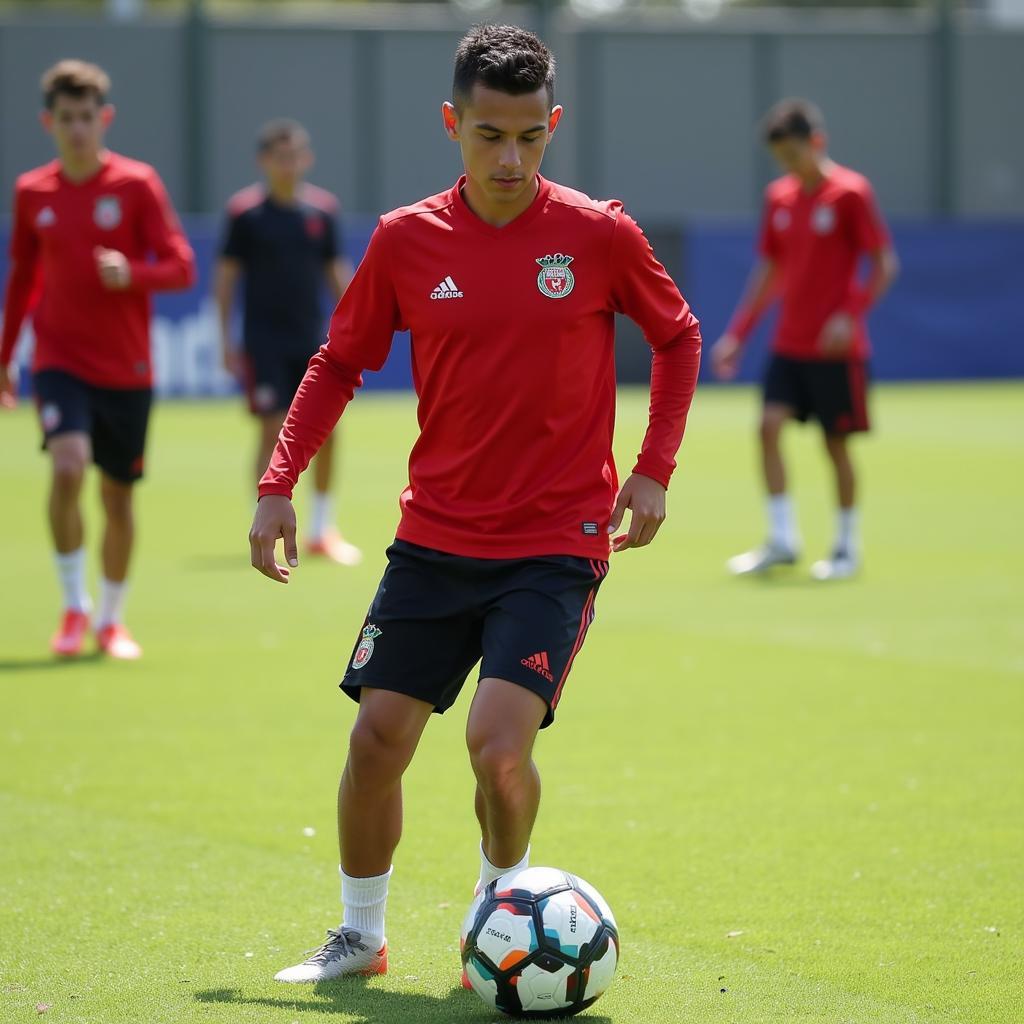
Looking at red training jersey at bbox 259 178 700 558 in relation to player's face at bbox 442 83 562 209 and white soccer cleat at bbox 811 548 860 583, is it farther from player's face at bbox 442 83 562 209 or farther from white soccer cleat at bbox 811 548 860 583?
white soccer cleat at bbox 811 548 860 583

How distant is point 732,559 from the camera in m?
12.4

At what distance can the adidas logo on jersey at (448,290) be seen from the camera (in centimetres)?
466

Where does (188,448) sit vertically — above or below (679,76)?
below

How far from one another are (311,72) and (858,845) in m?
29.7

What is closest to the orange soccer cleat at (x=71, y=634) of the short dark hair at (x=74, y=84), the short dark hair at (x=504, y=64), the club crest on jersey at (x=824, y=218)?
the short dark hair at (x=74, y=84)

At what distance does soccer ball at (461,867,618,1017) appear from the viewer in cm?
427

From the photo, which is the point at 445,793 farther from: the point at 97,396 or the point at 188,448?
the point at 188,448

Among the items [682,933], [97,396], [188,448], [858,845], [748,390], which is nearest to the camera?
[682,933]

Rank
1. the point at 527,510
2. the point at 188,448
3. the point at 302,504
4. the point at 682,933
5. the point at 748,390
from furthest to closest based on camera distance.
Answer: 1. the point at 748,390
2. the point at 188,448
3. the point at 302,504
4. the point at 682,933
5. the point at 527,510

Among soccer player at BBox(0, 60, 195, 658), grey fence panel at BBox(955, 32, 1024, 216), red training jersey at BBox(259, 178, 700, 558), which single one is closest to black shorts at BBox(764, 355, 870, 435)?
soccer player at BBox(0, 60, 195, 658)

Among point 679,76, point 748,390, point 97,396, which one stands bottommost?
point 748,390

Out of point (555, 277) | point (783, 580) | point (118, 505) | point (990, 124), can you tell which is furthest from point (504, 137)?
point (990, 124)

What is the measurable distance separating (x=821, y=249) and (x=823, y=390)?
2.87ft

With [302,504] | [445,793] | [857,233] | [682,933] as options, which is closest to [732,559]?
[857,233]
